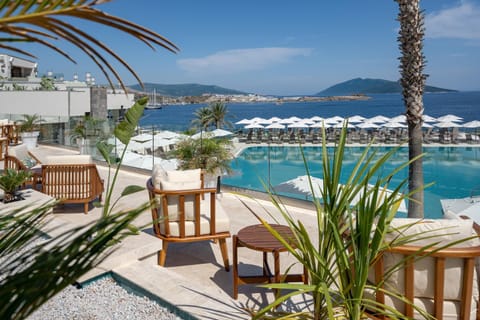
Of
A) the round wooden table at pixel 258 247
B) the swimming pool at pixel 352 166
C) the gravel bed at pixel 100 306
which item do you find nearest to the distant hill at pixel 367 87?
the swimming pool at pixel 352 166

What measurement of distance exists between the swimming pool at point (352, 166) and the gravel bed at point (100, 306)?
117cm

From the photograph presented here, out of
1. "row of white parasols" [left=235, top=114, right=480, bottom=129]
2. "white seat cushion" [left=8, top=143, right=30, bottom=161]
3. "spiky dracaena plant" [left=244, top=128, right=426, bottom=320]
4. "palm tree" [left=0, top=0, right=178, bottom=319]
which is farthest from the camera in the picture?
"row of white parasols" [left=235, top=114, right=480, bottom=129]

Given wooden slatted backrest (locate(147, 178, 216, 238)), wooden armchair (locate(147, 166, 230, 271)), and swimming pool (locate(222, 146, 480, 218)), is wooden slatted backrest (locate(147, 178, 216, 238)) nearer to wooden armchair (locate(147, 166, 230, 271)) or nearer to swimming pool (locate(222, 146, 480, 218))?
wooden armchair (locate(147, 166, 230, 271))

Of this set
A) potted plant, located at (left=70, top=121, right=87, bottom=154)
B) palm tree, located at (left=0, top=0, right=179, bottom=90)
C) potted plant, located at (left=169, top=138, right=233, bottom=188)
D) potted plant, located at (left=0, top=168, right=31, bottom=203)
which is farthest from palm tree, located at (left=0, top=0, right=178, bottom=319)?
potted plant, located at (left=70, top=121, right=87, bottom=154)

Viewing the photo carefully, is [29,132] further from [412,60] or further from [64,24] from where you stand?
[64,24]

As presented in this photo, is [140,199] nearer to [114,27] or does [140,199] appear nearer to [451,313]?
[451,313]

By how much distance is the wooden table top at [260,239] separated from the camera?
114 inches

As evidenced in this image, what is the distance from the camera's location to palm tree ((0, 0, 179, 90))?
0.69 m

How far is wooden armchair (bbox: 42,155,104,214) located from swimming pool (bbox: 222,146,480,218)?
2.32m

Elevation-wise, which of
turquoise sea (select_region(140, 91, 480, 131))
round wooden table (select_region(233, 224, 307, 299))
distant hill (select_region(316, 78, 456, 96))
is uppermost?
distant hill (select_region(316, 78, 456, 96))

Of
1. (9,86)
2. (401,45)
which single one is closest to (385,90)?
(9,86)

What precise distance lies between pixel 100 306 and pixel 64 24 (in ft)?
8.15

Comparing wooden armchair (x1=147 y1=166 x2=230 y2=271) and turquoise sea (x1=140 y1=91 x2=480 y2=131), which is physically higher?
turquoise sea (x1=140 y1=91 x2=480 y2=131)

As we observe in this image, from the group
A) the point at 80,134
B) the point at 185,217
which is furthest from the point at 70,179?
the point at 80,134
